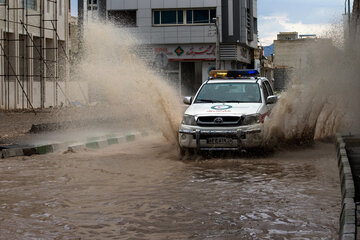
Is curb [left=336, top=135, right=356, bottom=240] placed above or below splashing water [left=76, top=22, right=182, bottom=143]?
below

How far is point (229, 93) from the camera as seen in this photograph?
491 inches

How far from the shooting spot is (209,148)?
11.2 meters

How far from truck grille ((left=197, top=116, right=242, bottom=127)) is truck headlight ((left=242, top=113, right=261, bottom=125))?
0.36 ft

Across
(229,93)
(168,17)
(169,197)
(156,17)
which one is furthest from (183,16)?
(169,197)

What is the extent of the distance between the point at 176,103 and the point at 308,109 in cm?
308

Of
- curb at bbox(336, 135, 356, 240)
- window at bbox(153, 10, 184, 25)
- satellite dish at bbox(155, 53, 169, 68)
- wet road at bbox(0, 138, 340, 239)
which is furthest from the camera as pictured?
window at bbox(153, 10, 184, 25)

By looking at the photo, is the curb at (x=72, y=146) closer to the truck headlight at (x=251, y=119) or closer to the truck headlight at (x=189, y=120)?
the truck headlight at (x=189, y=120)

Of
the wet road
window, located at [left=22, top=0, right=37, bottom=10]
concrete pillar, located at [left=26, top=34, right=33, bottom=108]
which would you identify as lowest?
the wet road

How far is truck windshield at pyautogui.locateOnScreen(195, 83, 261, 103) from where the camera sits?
12266 mm

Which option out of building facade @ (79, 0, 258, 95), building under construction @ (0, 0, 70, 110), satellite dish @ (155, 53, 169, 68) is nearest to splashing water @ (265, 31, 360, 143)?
satellite dish @ (155, 53, 169, 68)

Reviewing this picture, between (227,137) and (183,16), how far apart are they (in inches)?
1512

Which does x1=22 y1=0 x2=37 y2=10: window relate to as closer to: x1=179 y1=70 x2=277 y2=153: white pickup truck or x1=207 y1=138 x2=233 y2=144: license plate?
x1=179 y1=70 x2=277 y2=153: white pickup truck

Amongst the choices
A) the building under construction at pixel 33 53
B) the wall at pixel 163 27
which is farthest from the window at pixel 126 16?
the building under construction at pixel 33 53

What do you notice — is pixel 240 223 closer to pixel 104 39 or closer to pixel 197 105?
pixel 197 105
